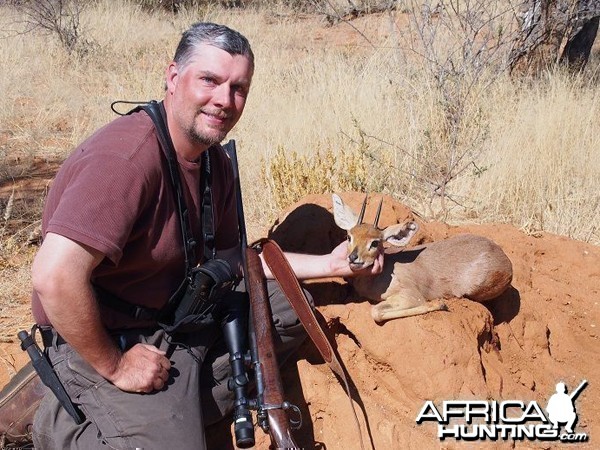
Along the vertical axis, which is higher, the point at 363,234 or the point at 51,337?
the point at 363,234

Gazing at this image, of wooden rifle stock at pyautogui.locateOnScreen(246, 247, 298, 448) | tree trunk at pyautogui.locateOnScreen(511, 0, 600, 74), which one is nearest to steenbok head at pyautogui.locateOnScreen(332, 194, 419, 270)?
wooden rifle stock at pyautogui.locateOnScreen(246, 247, 298, 448)

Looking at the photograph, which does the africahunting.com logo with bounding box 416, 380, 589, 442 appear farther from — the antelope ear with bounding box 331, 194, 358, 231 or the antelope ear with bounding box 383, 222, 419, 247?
the antelope ear with bounding box 331, 194, 358, 231

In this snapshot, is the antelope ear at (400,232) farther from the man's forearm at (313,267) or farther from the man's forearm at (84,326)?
the man's forearm at (84,326)

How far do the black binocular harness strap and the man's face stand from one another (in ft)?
0.36

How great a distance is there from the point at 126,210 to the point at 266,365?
1.05 metres

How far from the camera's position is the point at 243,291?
409 cm

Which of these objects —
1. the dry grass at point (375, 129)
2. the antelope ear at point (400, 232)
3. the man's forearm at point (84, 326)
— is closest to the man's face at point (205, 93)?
the man's forearm at point (84, 326)

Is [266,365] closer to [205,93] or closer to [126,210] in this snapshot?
[126,210]

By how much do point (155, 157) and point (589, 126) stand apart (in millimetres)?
6042

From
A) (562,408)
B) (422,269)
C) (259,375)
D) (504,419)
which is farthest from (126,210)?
(562,408)

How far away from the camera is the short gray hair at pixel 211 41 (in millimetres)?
3439

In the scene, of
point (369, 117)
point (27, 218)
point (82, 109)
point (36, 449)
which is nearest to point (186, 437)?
point (36, 449)

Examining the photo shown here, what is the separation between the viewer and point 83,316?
3.04 metres

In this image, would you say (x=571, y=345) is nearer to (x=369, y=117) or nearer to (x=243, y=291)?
(x=243, y=291)
